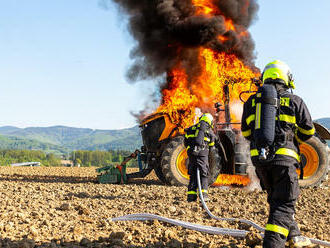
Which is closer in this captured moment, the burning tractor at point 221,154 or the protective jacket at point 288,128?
the protective jacket at point 288,128

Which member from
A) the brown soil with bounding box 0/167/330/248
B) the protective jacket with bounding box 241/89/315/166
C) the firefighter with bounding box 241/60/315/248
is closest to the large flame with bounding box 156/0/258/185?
the brown soil with bounding box 0/167/330/248

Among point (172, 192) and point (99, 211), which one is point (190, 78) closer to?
point (172, 192)

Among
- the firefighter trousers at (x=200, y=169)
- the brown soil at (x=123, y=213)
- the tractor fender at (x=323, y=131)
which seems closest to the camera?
the brown soil at (x=123, y=213)

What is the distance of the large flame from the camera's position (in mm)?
9750

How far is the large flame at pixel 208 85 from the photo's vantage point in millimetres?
9750

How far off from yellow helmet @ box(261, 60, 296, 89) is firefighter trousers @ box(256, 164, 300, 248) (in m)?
0.95

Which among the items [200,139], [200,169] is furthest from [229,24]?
[200,169]

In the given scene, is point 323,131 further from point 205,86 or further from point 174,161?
point 174,161

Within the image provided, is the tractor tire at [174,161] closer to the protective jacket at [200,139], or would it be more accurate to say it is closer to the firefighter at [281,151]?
the protective jacket at [200,139]

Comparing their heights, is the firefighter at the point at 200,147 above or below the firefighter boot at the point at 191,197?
above

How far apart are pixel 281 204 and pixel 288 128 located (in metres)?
0.77

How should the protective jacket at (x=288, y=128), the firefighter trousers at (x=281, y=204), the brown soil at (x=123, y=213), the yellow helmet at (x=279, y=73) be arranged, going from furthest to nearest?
the brown soil at (x=123, y=213), the yellow helmet at (x=279, y=73), the protective jacket at (x=288, y=128), the firefighter trousers at (x=281, y=204)

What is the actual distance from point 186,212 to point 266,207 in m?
1.48

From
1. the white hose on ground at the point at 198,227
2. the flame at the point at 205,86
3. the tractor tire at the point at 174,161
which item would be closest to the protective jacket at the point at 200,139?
the tractor tire at the point at 174,161
